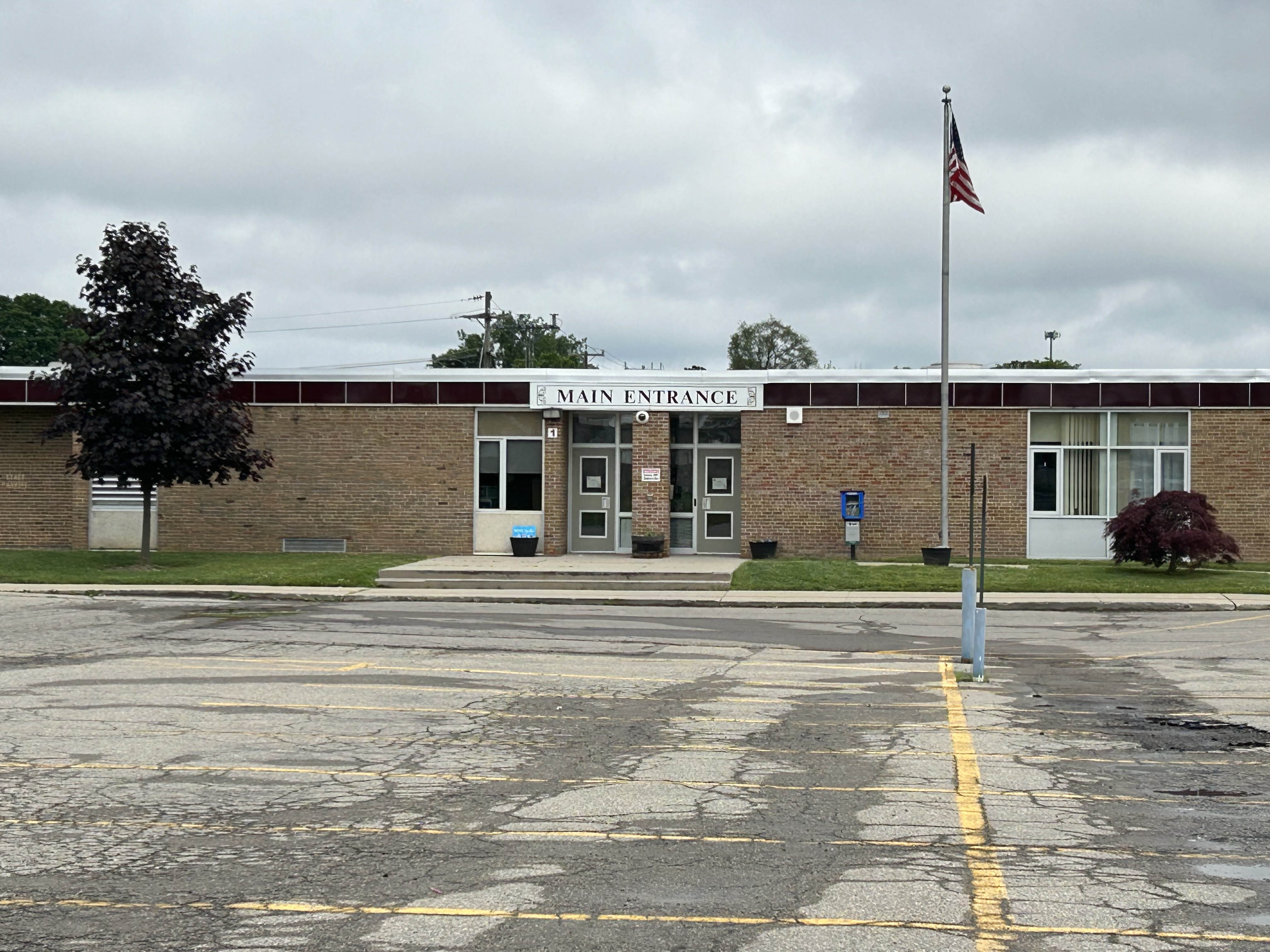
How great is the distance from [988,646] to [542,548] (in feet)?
48.7

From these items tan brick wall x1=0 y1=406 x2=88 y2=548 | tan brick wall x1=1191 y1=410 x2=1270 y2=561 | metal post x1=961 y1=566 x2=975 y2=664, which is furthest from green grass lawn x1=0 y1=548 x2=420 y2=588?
tan brick wall x1=1191 y1=410 x2=1270 y2=561

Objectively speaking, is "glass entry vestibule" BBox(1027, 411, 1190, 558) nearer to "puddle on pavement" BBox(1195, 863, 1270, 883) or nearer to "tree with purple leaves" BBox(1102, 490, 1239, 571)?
"tree with purple leaves" BBox(1102, 490, 1239, 571)

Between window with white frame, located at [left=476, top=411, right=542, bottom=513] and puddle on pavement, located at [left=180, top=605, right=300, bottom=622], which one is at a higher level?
window with white frame, located at [left=476, top=411, right=542, bottom=513]

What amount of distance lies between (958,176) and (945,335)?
11.0 ft

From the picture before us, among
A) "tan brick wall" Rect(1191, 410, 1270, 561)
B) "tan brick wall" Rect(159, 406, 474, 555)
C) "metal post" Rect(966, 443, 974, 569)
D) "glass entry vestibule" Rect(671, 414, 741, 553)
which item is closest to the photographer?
"metal post" Rect(966, 443, 974, 569)

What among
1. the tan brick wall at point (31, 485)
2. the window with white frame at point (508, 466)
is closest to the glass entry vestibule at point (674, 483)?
the window with white frame at point (508, 466)

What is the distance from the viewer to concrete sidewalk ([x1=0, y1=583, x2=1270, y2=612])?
21.3 meters

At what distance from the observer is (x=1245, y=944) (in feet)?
17.3

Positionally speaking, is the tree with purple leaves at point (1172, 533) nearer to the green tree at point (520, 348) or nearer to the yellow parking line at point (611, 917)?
the yellow parking line at point (611, 917)

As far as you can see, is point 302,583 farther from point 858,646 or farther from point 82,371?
point 858,646

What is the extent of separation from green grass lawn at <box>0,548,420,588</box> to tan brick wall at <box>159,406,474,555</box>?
0.69 m

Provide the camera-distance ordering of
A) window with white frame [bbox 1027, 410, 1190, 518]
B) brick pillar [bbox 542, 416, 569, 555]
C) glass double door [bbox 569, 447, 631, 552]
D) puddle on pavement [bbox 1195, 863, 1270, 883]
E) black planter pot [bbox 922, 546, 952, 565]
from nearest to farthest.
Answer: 1. puddle on pavement [bbox 1195, 863, 1270, 883]
2. black planter pot [bbox 922, 546, 952, 565]
3. window with white frame [bbox 1027, 410, 1190, 518]
4. brick pillar [bbox 542, 416, 569, 555]
5. glass double door [bbox 569, 447, 631, 552]

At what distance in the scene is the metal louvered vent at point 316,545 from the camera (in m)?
29.7

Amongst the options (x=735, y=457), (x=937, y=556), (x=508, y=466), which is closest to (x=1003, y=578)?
(x=937, y=556)
